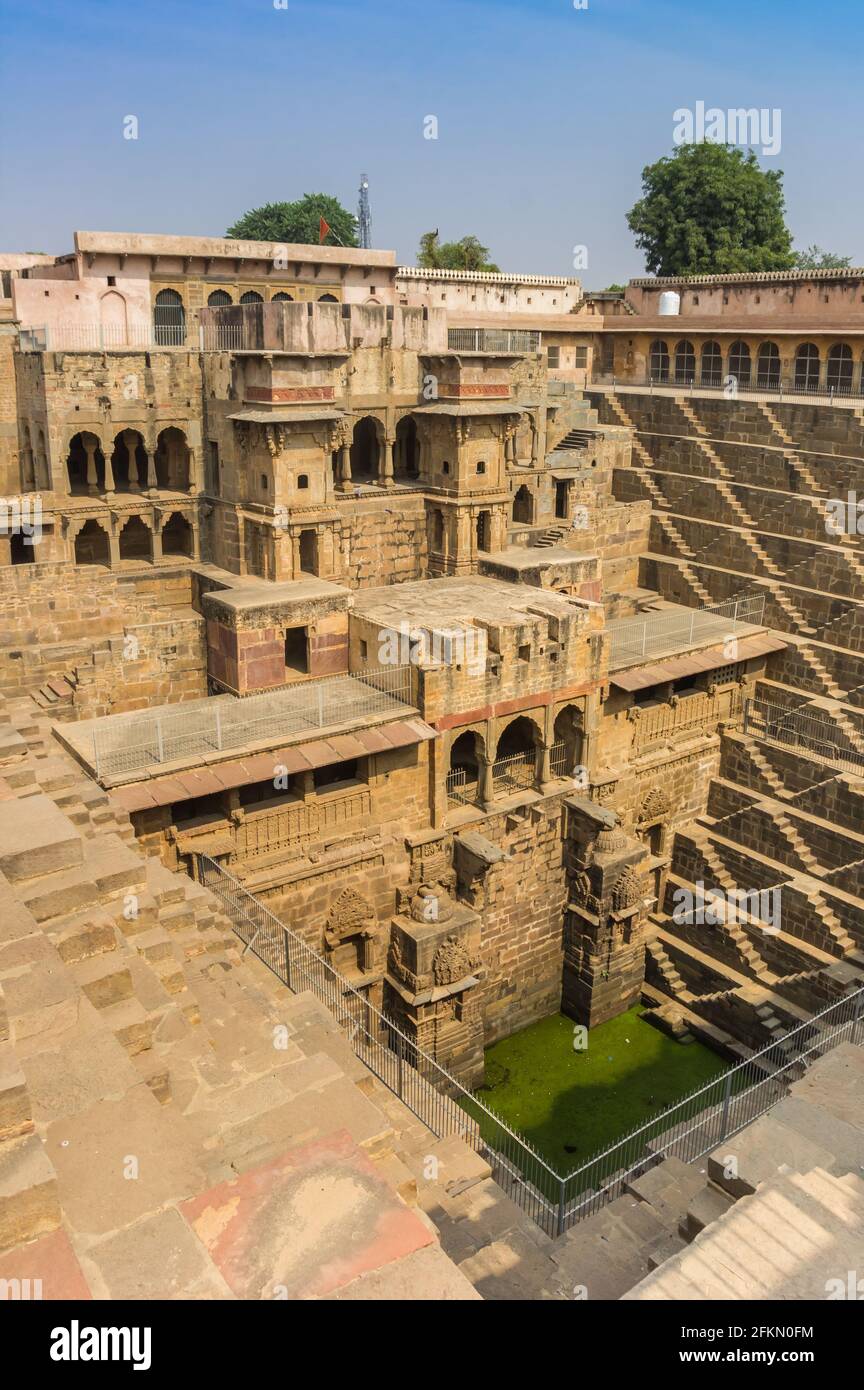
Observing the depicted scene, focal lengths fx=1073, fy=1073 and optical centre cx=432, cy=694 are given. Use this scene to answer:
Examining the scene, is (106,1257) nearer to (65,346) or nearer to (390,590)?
(390,590)

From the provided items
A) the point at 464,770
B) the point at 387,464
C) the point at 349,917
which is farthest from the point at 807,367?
the point at 349,917

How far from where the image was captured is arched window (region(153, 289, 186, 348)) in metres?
28.7

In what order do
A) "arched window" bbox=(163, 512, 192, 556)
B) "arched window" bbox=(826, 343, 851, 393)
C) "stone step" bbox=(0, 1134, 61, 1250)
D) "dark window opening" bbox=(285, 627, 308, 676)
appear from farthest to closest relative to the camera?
"arched window" bbox=(826, 343, 851, 393), "arched window" bbox=(163, 512, 192, 556), "dark window opening" bbox=(285, 627, 308, 676), "stone step" bbox=(0, 1134, 61, 1250)

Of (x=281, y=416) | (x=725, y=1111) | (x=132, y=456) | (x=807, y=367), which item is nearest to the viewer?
(x=725, y=1111)

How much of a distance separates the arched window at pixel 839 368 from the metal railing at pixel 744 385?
0.03m

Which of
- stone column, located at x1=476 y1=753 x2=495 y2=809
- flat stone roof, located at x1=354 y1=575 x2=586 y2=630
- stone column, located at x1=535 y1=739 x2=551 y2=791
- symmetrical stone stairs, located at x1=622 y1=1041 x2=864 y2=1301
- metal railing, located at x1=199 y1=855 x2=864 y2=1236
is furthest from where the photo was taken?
stone column, located at x1=535 y1=739 x2=551 y2=791

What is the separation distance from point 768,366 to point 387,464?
51.3 feet

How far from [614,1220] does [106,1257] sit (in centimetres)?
780

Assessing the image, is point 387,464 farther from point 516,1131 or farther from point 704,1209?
point 704,1209

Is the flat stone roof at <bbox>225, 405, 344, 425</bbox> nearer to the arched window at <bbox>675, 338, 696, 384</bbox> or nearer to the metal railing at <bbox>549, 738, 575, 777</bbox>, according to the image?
the metal railing at <bbox>549, 738, 575, 777</bbox>

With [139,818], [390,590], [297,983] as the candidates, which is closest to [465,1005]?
[297,983]

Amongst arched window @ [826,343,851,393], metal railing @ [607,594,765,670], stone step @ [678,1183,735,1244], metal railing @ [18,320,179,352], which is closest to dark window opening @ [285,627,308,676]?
metal railing @ [607,594,765,670]

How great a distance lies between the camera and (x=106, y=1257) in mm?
7504

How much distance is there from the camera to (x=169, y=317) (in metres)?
29.2
